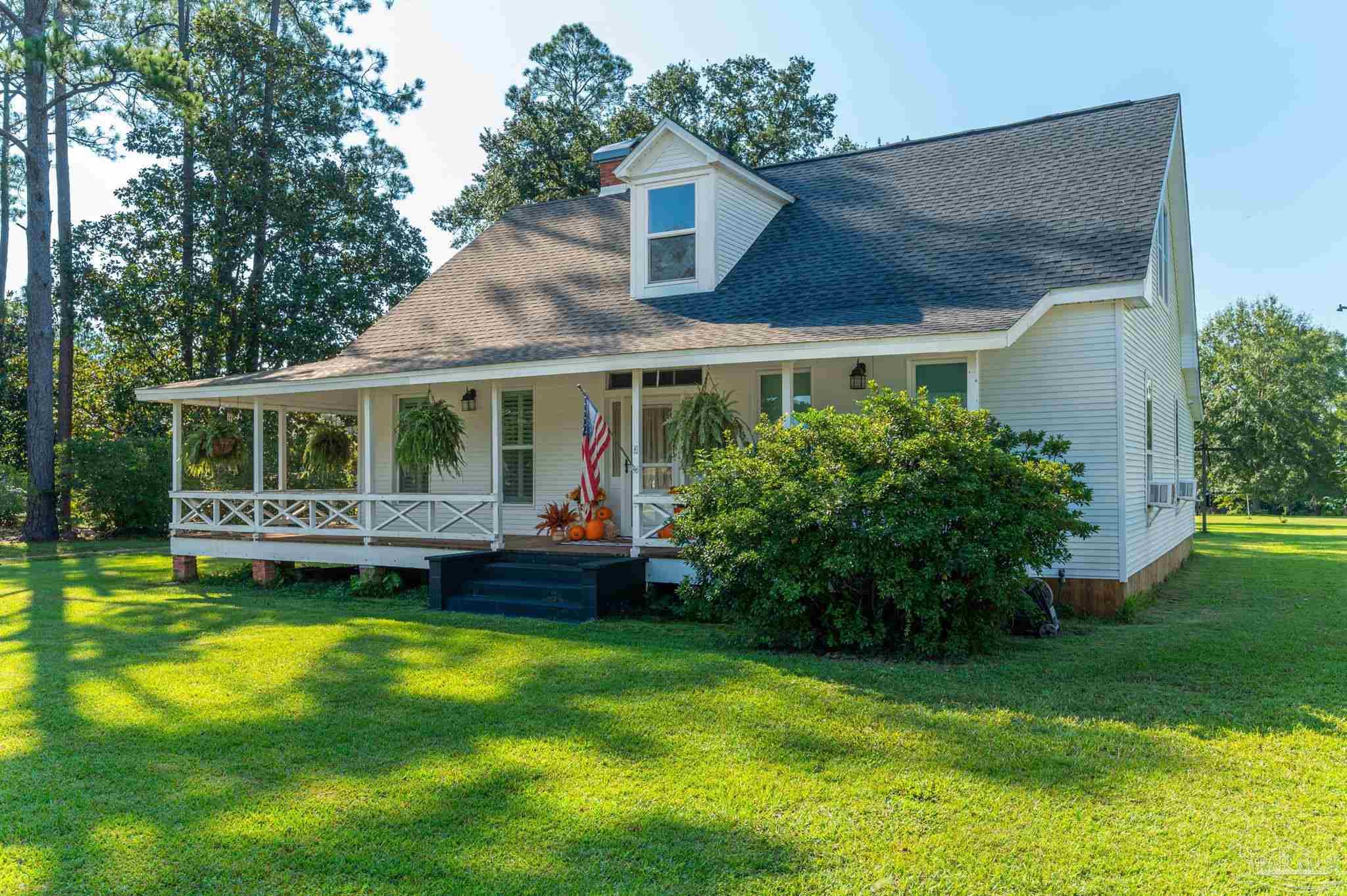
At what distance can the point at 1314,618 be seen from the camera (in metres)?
9.59

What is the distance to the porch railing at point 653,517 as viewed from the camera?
10.4 metres

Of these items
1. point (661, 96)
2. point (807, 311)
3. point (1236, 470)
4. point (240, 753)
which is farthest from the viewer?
point (1236, 470)

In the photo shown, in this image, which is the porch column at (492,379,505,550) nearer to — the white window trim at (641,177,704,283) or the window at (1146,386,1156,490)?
the white window trim at (641,177,704,283)

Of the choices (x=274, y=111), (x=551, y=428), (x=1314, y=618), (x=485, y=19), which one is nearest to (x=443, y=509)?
(x=551, y=428)

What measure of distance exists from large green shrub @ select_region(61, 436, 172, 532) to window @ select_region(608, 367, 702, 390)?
1366 centimetres

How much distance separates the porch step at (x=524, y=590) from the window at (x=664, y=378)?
10.7ft

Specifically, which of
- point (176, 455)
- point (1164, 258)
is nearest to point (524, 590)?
point (176, 455)

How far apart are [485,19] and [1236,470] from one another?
125 ft

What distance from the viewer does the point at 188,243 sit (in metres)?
23.0

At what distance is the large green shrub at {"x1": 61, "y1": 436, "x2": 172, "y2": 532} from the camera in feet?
69.9

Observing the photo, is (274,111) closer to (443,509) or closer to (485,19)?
(485,19)

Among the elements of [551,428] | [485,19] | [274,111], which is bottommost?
[551,428]

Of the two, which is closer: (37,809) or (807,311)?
(37,809)

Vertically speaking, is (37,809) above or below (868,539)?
below
